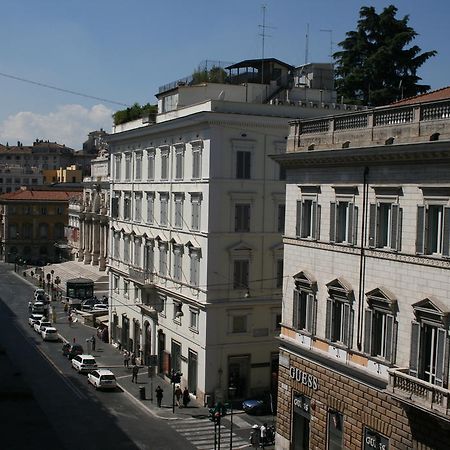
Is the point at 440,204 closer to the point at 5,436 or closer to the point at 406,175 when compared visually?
the point at 406,175

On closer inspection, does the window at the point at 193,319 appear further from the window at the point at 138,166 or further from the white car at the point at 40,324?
the white car at the point at 40,324

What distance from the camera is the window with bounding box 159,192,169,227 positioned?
52.1 metres

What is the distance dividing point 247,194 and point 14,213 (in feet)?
318

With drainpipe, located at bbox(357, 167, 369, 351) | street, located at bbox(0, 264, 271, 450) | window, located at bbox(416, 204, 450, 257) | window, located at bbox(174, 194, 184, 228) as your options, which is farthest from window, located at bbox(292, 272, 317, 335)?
window, located at bbox(174, 194, 184, 228)

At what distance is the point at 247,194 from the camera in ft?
151

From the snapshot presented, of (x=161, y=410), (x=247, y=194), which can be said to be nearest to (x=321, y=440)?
(x=161, y=410)

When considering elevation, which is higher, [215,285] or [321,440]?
[215,285]

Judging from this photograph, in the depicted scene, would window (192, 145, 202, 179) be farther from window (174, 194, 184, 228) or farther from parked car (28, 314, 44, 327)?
parked car (28, 314, 44, 327)

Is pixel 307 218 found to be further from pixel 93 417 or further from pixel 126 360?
pixel 126 360

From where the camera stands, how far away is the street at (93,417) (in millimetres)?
37844

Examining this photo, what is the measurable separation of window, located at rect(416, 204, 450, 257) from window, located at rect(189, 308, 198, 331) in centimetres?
2271

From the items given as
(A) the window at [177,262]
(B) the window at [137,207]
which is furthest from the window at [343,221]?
(B) the window at [137,207]

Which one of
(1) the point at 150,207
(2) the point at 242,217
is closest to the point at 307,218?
(2) the point at 242,217

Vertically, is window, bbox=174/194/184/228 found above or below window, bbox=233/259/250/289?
above
